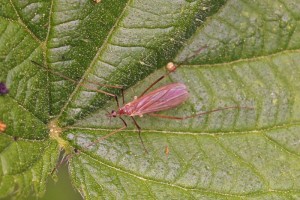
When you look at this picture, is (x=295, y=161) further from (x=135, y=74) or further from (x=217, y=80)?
(x=135, y=74)

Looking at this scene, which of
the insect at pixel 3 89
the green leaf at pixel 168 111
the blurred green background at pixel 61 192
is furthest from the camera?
the blurred green background at pixel 61 192

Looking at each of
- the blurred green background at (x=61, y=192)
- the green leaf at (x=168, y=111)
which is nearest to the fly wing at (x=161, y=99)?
the green leaf at (x=168, y=111)

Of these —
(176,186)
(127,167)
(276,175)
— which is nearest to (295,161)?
(276,175)

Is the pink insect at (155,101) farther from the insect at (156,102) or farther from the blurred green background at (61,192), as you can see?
the blurred green background at (61,192)

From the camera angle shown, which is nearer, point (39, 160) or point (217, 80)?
point (39, 160)

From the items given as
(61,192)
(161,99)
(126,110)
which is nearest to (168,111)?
(161,99)

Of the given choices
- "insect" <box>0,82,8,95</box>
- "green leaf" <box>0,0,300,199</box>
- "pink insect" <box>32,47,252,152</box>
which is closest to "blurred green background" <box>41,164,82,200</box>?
"green leaf" <box>0,0,300,199</box>

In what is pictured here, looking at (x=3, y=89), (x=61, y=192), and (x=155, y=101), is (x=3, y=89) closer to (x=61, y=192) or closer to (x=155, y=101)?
(x=155, y=101)
